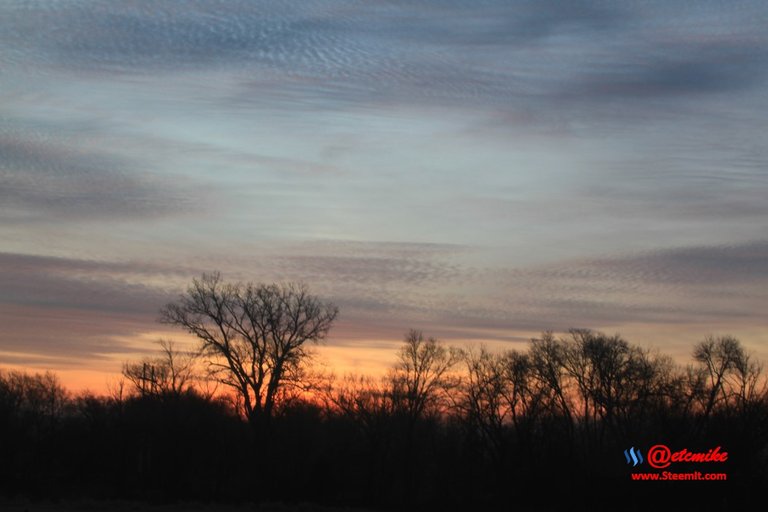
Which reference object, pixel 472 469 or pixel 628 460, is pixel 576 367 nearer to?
pixel 472 469

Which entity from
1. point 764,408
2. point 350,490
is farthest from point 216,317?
point 764,408

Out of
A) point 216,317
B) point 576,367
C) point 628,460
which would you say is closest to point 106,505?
point 216,317

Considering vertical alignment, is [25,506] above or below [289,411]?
below

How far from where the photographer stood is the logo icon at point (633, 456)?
61069 mm

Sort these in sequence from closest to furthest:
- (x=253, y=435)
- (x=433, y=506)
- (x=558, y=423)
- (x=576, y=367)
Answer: (x=433, y=506) < (x=253, y=435) < (x=558, y=423) < (x=576, y=367)

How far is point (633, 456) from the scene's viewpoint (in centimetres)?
6284

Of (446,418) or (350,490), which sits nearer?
(350,490)

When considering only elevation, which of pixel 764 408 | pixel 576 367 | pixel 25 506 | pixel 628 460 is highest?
pixel 576 367

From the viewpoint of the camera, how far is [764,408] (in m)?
67.8

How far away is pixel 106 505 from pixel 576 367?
43974mm

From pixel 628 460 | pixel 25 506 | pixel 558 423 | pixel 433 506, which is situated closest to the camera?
pixel 25 506

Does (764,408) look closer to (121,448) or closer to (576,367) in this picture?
(576,367)

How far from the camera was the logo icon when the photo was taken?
61069 millimetres

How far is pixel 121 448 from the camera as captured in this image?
6962 cm
